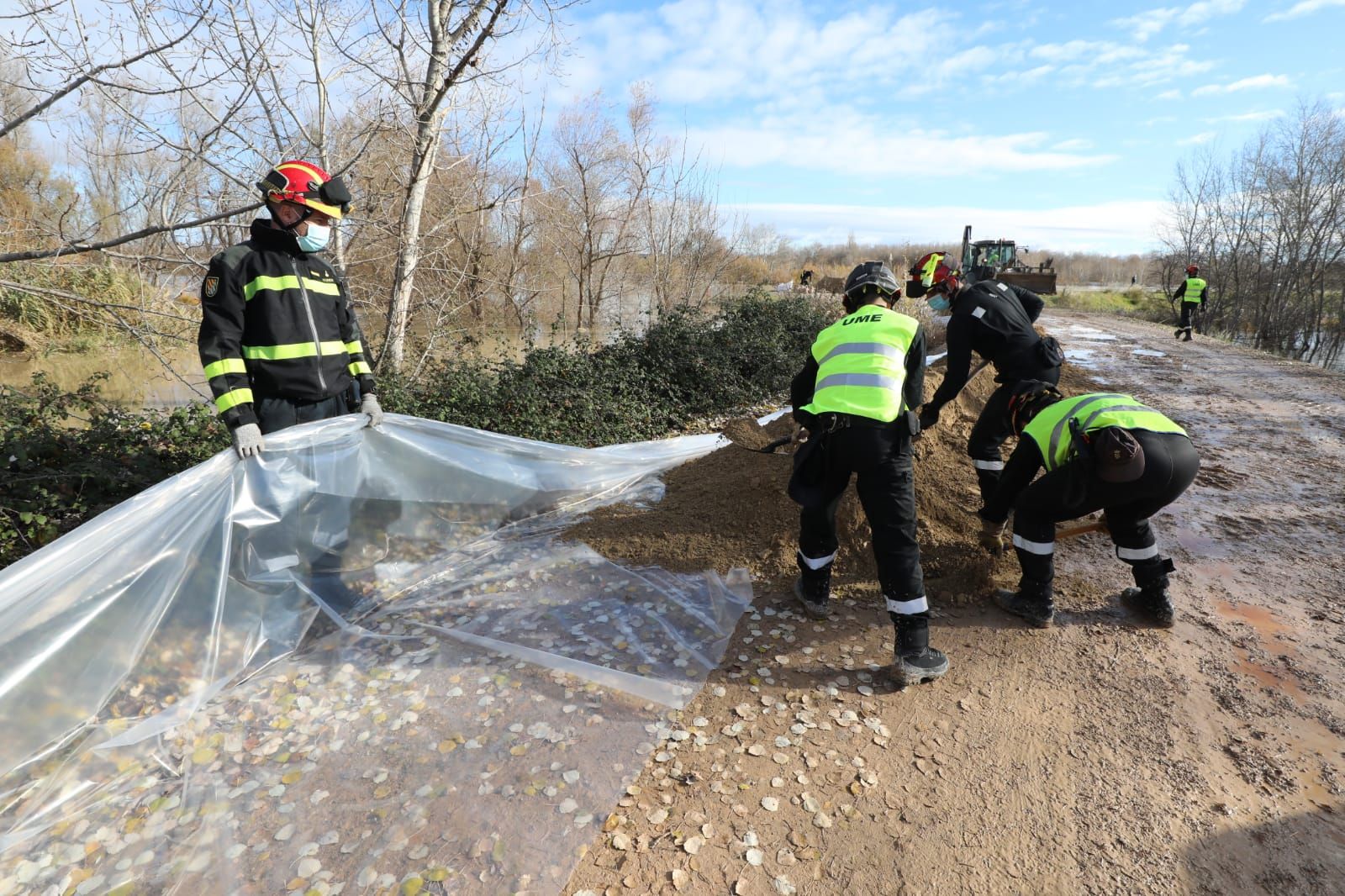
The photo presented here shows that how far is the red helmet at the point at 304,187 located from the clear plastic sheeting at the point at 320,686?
1.02 meters

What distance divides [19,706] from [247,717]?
66cm

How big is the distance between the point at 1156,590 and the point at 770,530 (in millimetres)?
1925

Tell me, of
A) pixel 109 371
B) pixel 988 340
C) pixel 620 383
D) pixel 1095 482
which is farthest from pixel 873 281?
pixel 109 371

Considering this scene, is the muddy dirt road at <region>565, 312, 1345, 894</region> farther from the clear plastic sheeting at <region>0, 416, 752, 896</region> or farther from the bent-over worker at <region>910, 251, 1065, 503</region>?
the bent-over worker at <region>910, 251, 1065, 503</region>

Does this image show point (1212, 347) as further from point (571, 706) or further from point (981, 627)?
point (571, 706)

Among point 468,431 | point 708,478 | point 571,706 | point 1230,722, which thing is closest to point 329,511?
point 468,431

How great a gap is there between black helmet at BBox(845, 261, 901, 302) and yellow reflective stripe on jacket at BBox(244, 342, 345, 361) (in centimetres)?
254

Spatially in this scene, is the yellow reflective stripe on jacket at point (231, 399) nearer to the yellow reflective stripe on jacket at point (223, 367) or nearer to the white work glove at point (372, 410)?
the yellow reflective stripe on jacket at point (223, 367)

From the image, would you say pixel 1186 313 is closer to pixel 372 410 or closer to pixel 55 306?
pixel 372 410

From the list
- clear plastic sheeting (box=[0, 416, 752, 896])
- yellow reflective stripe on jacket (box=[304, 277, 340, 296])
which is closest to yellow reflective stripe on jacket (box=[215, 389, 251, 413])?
clear plastic sheeting (box=[0, 416, 752, 896])

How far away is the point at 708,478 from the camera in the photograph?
15.0ft

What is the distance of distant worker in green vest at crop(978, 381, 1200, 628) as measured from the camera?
2.80m

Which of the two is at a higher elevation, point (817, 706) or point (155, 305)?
point (155, 305)

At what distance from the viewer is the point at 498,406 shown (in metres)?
5.98
